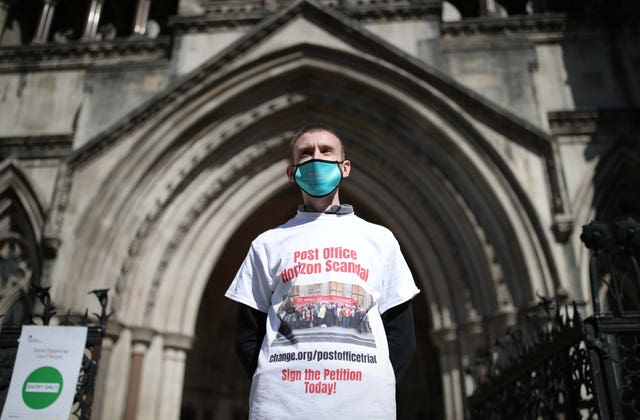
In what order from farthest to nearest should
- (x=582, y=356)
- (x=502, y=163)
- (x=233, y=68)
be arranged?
(x=233, y=68) → (x=502, y=163) → (x=582, y=356)

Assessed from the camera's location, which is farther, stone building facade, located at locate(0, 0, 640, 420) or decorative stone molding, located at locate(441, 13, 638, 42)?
decorative stone molding, located at locate(441, 13, 638, 42)

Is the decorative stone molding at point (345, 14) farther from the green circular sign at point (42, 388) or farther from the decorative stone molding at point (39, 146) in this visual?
the green circular sign at point (42, 388)

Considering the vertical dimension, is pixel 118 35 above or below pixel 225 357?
above

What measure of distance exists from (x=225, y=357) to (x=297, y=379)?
12.1 metres

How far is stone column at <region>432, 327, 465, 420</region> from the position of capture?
809cm

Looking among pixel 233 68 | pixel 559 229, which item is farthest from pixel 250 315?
pixel 233 68

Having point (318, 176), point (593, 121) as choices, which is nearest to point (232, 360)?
point (593, 121)

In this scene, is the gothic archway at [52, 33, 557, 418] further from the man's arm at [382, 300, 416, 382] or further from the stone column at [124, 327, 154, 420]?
the man's arm at [382, 300, 416, 382]

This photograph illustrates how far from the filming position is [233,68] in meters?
9.71

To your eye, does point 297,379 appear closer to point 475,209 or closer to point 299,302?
point 299,302

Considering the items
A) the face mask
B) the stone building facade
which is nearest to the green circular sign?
the stone building facade

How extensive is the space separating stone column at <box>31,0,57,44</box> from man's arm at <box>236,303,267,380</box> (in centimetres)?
1166

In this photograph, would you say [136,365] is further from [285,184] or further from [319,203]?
[319,203]

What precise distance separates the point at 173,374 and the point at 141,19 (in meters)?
7.82
